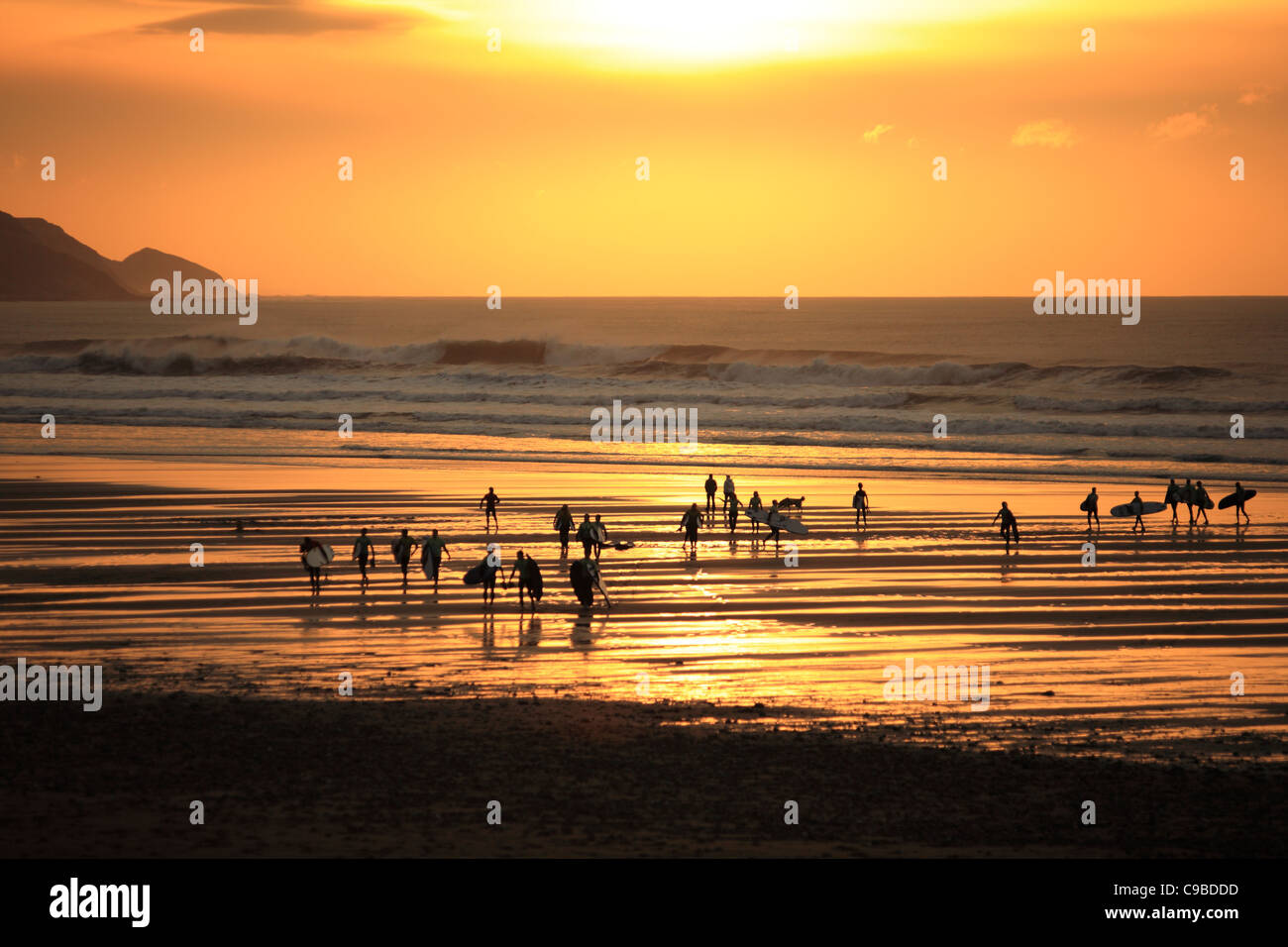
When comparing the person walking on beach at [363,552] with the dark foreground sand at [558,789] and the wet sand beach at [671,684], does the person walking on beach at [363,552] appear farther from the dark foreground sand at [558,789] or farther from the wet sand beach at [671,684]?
the dark foreground sand at [558,789]

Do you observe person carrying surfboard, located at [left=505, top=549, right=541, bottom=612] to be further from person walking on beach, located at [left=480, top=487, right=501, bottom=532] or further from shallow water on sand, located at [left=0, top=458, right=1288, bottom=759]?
person walking on beach, located at [left=480, top=487, right=501, bottom=532]

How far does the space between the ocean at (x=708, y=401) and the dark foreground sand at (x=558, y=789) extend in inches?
1167

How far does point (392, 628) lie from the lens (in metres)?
18.7

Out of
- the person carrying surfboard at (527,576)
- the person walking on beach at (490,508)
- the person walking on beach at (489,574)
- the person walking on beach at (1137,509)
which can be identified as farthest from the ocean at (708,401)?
the person carrying surfboard at (527,576)

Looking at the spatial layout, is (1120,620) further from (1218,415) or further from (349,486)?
(1218,415)

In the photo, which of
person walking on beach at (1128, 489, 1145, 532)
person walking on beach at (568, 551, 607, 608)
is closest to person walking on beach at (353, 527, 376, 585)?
person walking on beach at (568, 551, 607, 608)

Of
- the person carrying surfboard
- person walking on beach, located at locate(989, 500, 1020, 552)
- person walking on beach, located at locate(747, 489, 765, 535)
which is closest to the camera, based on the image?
the person carrying surfboard

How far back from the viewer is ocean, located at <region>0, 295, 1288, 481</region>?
47.1 metres

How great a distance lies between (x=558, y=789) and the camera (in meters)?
11.7

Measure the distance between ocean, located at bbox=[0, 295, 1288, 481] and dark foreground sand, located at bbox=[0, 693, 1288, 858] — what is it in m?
29.6

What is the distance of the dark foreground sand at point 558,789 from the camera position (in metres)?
10.4

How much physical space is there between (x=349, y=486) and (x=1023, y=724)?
25.8m
